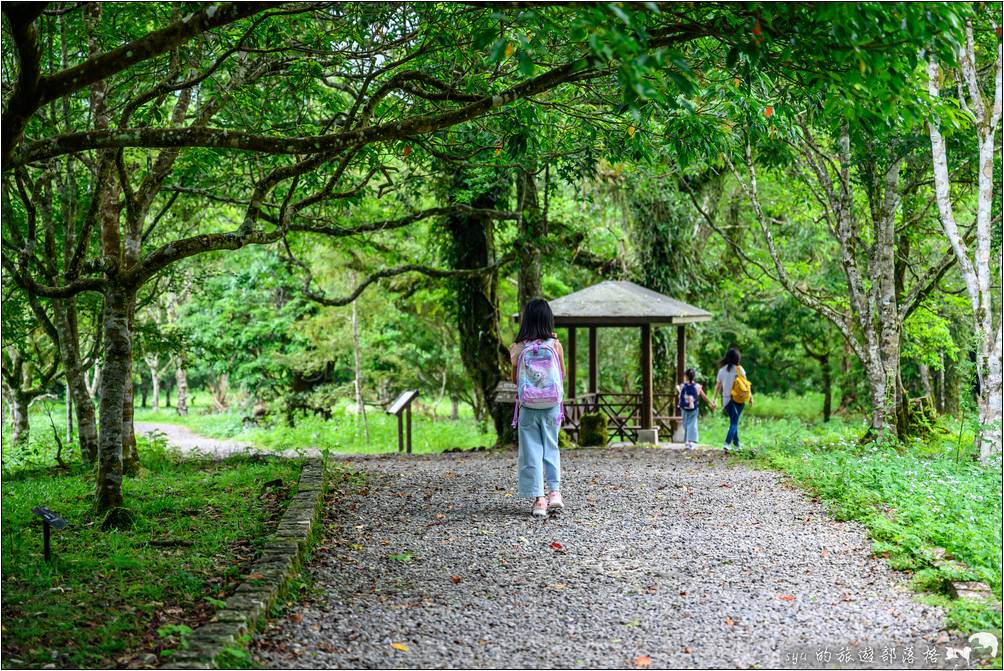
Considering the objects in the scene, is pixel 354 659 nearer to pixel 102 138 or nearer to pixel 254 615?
pixel 254 615

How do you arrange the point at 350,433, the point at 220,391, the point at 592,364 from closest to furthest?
the point at 592,364 < the point at 350,433 < the point at 220,391

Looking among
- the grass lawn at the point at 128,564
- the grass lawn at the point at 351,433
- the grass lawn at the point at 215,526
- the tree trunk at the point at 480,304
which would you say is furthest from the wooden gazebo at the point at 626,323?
the grass lawn at the point at 128,564

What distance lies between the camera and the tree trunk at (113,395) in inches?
253

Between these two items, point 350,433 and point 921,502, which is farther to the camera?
point 350,433

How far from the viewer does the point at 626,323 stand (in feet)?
48.0

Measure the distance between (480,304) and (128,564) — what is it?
947cm

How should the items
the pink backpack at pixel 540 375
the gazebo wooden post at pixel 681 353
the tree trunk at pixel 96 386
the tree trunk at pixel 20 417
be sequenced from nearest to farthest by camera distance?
1. the pink backpack at pixel 540 375
2. the tree trunk at pixel 96 386
3. the tree trunk at pixel 20 417
4. the gazebo wooden post at pixel 681 353

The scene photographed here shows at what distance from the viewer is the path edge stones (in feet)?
12.7

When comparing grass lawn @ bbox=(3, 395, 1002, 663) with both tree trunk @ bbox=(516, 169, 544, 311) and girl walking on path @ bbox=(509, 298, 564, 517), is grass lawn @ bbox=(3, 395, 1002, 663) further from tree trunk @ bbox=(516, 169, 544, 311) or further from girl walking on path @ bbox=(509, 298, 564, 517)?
tree trunk @ bbox=(516, 169, 544, 311)

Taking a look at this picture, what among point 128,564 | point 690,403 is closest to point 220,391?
point 690,403

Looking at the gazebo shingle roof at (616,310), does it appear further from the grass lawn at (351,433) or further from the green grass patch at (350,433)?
the green grass patch at (350,433)

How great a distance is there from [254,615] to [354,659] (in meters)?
0.59

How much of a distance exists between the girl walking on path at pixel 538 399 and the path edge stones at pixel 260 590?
5.67ft

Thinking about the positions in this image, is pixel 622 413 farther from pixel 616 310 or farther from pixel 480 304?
pixel 480 304
